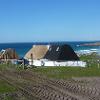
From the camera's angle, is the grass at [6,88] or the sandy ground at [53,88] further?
the grass at [6,88]

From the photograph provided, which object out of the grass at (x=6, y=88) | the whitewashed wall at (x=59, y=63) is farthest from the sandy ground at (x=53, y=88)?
the whitewashed wall at (x=59, y=63)

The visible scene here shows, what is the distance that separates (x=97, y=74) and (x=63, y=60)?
15.1 meters

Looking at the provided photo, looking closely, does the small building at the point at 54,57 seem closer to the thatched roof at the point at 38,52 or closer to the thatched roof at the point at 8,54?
the thatched roof at the point at 38,52

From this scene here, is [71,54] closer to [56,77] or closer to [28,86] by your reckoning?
[56,77]

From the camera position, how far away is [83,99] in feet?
87.7

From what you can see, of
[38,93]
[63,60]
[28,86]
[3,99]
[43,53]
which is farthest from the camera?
[43,53]

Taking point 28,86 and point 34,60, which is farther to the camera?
point 34,60

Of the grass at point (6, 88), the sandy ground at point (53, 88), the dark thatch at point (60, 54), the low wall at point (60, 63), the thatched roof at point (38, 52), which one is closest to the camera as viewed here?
the sandy ground at point (53, 88)

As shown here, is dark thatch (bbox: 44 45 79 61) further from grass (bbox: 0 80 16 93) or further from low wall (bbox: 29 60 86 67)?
grass (bbox: 0 80 16 93)

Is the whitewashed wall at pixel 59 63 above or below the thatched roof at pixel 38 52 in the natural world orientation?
below

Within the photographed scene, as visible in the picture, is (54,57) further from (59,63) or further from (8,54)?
(8,54)

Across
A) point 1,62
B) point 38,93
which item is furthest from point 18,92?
point 1,62

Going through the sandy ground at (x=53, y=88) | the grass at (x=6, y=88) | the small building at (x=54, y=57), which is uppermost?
the small building at (x=54, y=57)

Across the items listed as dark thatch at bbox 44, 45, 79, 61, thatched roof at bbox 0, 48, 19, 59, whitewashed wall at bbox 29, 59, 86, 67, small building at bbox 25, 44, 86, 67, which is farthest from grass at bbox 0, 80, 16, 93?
thatched roof at bbox 0, 48, 19, 59
